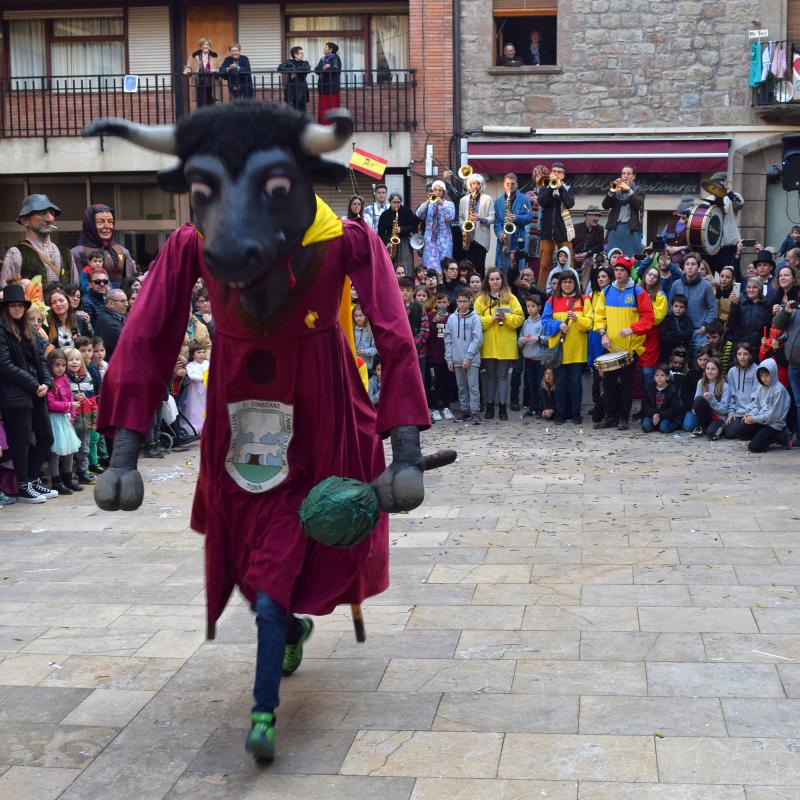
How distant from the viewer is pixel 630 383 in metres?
14.0

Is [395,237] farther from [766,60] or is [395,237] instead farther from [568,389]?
[766,60]

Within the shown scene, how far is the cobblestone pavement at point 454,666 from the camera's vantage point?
15.6ft

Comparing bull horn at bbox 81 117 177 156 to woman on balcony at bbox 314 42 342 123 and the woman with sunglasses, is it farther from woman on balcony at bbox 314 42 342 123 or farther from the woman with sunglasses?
woman on balcony at bbox 314 42 342 123

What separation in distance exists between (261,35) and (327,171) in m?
20.0

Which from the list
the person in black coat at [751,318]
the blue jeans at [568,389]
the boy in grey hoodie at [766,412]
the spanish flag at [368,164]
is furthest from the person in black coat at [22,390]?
the spanish flag at [368,164]

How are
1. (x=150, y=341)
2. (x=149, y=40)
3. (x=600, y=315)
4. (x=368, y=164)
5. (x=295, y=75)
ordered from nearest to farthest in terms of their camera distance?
1. (x=150, y=341)
2. (x=600, y=315)
3. (x=368, y=164)
4. (x=295, y=75)
5. (x=149, y=40)

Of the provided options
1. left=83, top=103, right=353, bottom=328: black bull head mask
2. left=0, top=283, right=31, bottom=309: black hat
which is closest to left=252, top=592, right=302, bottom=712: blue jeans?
left=83, top=103, right=353, bottom=328: black bull head mask

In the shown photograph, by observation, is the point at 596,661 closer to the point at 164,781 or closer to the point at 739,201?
the point at 164,781

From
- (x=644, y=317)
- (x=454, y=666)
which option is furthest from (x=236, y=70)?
(x=454, y=666)

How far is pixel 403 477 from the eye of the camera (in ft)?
16.1

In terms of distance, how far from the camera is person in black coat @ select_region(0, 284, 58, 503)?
10203 millimetres

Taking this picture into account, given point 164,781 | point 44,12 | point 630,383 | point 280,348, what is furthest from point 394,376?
point 44,12

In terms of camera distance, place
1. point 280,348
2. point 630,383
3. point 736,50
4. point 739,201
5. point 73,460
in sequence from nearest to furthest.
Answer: point 280,348
point 73,460
point 630,383
point 739,201
point 736,50

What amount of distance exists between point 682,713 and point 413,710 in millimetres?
1091
